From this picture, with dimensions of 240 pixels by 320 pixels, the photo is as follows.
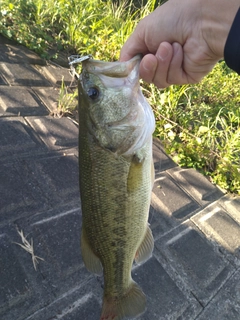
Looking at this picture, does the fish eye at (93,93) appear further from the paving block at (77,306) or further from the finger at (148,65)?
the paving block at (77,306)

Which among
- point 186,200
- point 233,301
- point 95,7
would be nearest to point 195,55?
point 186,200

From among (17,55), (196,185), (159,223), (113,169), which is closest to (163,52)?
(113,169)

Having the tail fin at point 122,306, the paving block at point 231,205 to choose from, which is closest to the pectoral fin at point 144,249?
the tail fin at point 122,306

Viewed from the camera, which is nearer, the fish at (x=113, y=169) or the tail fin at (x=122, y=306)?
the fish at (x=113, y=169)

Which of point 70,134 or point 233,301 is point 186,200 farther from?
point 70,134

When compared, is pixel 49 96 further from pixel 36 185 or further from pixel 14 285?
pixel 14 285
